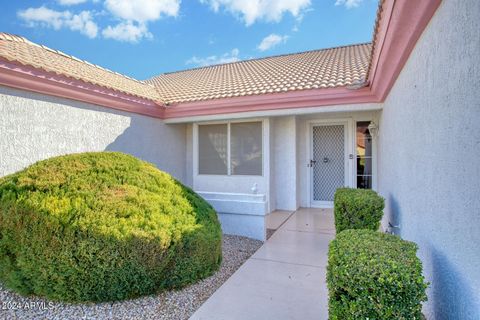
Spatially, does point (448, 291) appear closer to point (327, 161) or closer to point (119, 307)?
point (119, 307)

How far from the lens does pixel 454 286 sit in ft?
7.25

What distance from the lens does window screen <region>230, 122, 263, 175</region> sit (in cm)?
905

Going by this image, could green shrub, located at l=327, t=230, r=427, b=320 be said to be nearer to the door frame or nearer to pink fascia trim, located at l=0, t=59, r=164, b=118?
pink fascia trim, located at l=0, t=59, r=164, b=118

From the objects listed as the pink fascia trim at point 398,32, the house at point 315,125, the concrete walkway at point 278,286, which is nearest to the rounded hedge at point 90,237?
the concrete walkway at point 278,286

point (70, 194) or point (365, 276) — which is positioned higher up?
point (70, 194)

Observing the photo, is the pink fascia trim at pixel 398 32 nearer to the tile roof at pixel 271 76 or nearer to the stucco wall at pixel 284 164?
the tile roof at pixel 271 76

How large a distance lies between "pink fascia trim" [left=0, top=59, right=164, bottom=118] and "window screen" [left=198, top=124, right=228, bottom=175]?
6.61ft

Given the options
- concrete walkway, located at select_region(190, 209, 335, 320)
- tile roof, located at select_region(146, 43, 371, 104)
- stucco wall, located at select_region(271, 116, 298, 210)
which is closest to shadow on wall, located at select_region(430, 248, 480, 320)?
concrete walkway, located at select_region(190, 209, 335, 320)

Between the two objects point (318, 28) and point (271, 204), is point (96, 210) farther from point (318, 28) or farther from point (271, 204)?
point (318, 28)

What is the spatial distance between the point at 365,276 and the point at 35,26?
1227 cm

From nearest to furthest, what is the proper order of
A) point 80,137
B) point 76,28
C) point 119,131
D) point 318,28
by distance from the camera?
point 80,137, point 119,131, point 76,28, point 318,28

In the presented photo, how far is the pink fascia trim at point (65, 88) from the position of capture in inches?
213

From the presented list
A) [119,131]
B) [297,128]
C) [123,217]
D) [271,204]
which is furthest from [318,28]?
[123,217]

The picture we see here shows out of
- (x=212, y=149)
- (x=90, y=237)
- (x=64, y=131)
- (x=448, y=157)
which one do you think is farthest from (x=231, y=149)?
(x=448, y=157)
